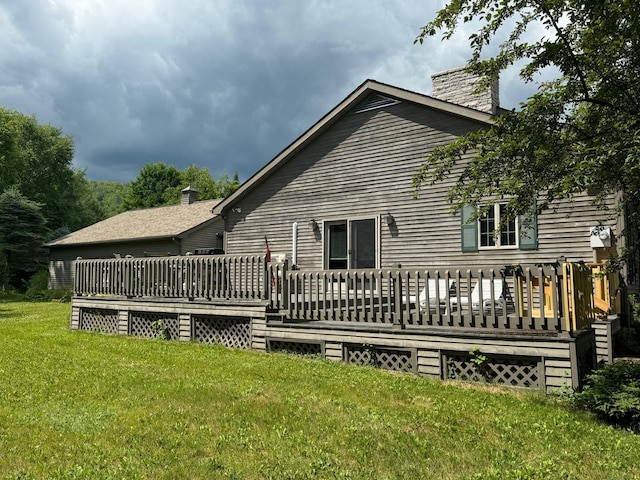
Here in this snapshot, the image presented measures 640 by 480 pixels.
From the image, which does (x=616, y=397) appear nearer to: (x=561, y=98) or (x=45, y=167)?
(x=561, y=98)

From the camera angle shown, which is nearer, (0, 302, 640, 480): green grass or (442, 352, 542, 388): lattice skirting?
(0, 302, 640, 480): green grass

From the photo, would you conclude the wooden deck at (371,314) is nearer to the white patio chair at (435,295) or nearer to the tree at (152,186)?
the white patio chair at (435,295)

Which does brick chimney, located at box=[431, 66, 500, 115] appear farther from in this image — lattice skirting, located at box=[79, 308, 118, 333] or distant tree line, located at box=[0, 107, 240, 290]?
distant tree line, located at box=[0, 107, 240, 290]

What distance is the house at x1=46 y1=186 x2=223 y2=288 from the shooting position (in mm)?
23250

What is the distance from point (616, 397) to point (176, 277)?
8125 mm

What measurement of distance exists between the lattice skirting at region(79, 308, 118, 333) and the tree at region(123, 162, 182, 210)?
47329 mm

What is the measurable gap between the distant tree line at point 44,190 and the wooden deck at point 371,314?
74.2 ft

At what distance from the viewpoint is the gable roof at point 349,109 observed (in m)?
11.2

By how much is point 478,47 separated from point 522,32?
17.9 inches

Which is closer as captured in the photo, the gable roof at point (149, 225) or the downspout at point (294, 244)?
the downspout at point (294, 244)

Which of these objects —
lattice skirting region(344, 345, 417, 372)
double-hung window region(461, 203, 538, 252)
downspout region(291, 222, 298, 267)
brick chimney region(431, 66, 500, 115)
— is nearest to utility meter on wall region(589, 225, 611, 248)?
double-hung window region(461, 203, 538, 252)

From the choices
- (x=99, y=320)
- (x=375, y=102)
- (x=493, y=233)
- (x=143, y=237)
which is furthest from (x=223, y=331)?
(x=143, y=237)

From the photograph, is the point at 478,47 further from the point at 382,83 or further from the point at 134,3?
the point at 134,3

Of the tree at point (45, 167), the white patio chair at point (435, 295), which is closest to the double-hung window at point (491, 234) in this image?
the white patio chair at point (435, 295)
